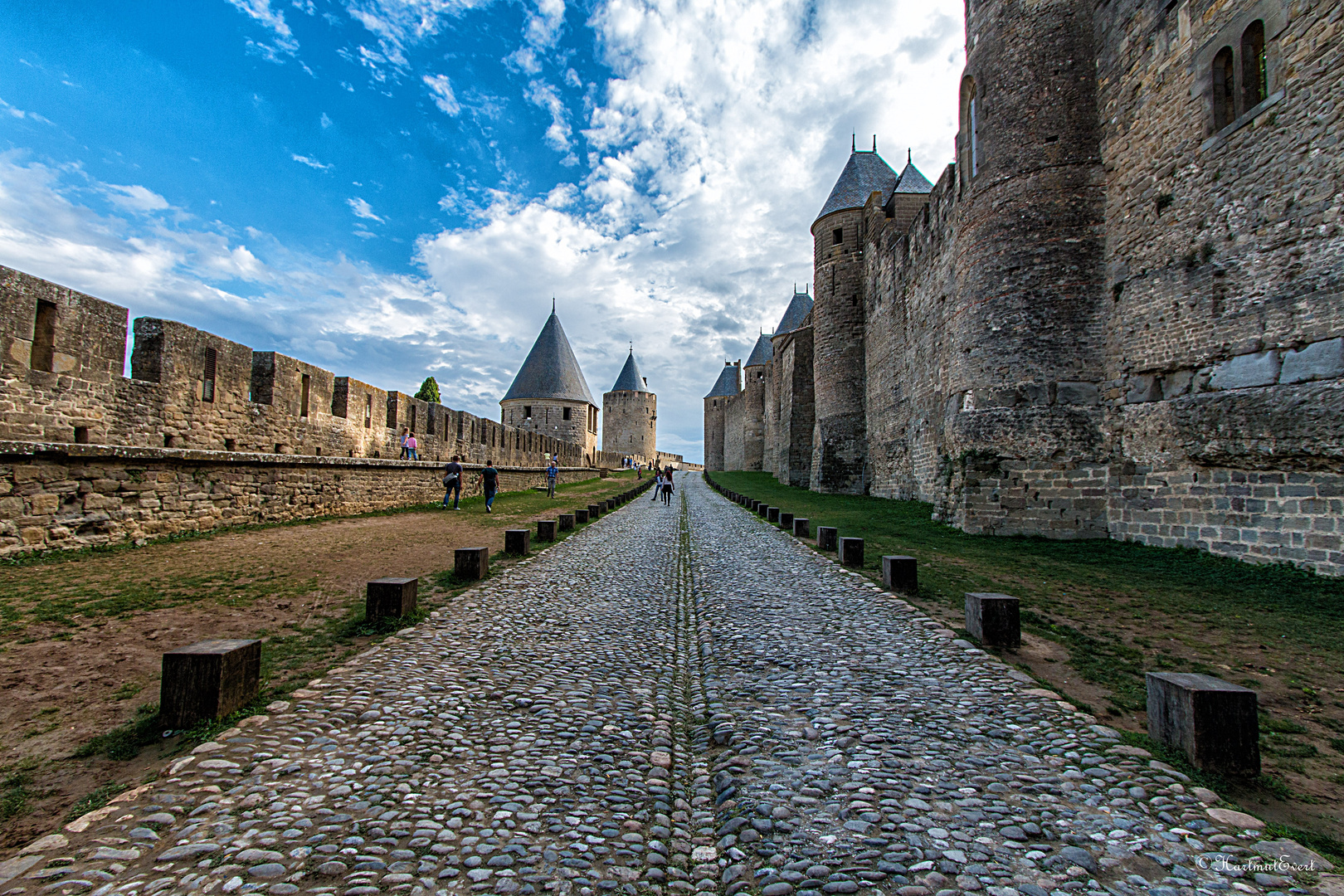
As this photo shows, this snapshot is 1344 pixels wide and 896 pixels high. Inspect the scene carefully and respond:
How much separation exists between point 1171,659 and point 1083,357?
24.8 ft

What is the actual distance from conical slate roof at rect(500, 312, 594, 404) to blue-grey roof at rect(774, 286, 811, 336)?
1672cm

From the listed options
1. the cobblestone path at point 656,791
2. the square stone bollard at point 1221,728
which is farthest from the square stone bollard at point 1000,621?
the square stone bollard at point 1221,728

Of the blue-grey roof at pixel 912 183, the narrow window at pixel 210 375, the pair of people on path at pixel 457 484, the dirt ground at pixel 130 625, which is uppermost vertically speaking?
the blue-grey roof at pixel 912 183

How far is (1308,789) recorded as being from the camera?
7.86 ft

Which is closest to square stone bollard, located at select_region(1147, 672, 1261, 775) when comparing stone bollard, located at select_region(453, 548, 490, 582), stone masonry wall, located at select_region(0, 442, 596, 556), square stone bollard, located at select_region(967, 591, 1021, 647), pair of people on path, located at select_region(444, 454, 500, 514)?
square stone bollard, located at select_region(967, 591, 1021, 647)

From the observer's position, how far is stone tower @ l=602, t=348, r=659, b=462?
210 ft

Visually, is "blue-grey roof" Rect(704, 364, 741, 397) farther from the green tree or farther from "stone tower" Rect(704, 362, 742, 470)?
the green tree

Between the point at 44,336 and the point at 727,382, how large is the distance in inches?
2383

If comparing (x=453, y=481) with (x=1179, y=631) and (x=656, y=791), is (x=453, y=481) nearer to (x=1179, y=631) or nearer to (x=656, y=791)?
(x=656, y=791)

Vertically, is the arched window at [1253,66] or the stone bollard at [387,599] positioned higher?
the arched window at [1253,66]

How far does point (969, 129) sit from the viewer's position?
1209 cm

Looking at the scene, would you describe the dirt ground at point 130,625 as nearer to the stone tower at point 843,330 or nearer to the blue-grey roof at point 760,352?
the stone tower at point 843,330

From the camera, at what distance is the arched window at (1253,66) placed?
7.44 m

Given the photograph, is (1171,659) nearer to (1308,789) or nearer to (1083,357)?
(1308,789)
